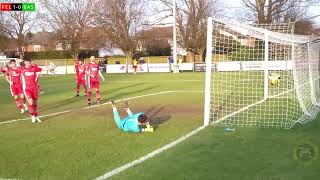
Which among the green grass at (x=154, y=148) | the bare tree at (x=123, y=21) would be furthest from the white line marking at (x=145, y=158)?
the bare tree at (x=123, y=21)

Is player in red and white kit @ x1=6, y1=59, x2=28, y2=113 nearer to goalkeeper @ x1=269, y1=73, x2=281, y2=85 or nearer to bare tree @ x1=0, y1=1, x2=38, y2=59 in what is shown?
goalkeeper @ x1=269, y1=73, x2=281, y2=85

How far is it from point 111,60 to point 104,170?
2587 inches

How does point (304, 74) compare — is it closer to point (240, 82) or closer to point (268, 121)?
point (268, 121)

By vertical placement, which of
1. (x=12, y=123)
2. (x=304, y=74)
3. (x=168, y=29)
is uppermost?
(x=168, y=29)

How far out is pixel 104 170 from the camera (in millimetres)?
7945

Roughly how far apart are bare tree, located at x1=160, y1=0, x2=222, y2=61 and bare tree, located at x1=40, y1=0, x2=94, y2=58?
11901 mm

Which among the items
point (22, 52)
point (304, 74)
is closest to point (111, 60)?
point (22, 52)

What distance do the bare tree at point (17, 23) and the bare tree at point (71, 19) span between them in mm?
2657

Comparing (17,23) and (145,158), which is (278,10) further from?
(145,158)

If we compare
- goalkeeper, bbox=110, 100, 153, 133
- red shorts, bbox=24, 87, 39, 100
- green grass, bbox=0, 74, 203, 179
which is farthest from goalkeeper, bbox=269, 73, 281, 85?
goalkeeper, bbox=110, 100, 153, 133

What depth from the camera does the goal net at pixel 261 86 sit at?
43.5ft

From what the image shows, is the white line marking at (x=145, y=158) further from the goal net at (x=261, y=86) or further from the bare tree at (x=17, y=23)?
the bare tree at (x=17, y=23)

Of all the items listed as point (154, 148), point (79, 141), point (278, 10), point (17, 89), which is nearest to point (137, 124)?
point (79, 141)

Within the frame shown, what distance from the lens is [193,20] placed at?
2677 inches
